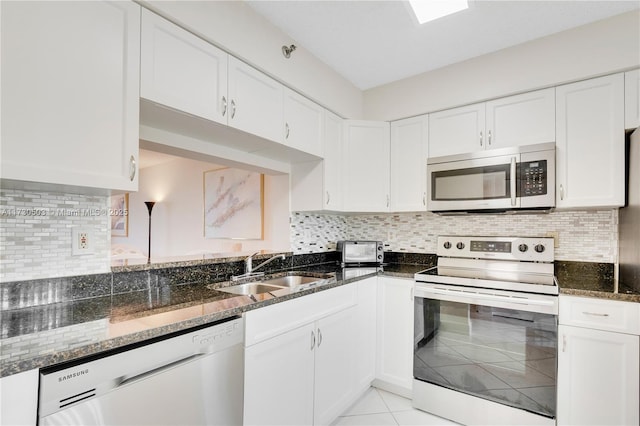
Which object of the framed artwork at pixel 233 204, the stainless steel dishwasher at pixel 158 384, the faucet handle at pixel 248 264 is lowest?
the stainless steel dishwasher at pixel 158 384

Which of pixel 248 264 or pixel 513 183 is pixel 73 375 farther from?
pixel 513 183

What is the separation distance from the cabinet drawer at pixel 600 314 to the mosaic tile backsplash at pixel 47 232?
7.52 ft

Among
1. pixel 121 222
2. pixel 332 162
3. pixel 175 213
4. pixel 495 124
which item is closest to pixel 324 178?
pixel 332 162

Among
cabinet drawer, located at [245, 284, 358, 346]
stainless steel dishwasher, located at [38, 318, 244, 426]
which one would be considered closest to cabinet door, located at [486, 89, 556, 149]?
cabinet drawer, located at [245, 284, 358, 346]

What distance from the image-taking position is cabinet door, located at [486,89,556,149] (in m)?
2.02

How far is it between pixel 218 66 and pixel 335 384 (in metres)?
1.88

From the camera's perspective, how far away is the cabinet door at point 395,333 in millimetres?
2174

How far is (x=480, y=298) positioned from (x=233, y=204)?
8.83 ft

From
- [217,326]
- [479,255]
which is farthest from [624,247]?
[217,326]

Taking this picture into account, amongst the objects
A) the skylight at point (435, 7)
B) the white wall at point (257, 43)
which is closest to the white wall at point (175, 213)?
the white wall at point (257, 43)

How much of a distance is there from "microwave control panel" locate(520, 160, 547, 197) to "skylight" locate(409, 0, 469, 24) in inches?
40.8

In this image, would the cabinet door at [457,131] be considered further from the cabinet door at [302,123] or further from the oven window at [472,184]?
the cabinet door at [302,123]

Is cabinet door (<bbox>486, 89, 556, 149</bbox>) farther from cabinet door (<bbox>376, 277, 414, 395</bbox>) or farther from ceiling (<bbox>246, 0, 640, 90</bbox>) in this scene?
cabinet door (<bbox>376, 277, 414, 395</bbox>)

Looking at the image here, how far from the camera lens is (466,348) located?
1.95m
